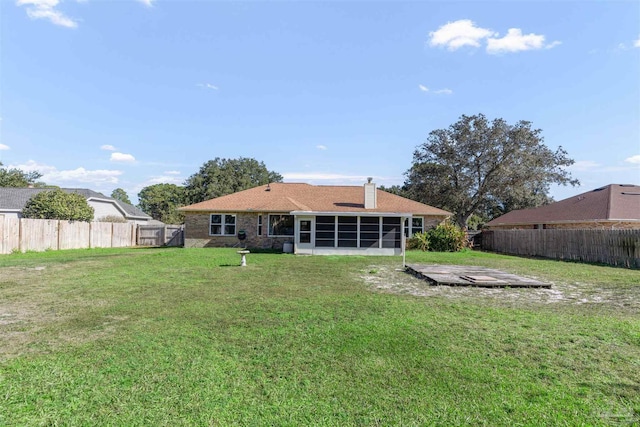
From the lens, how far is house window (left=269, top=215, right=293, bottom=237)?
21.4 meters

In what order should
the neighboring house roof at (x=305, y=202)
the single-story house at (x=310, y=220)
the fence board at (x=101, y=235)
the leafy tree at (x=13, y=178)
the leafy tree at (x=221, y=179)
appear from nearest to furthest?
the single-story house at (x=310, y=220) < the neighboring house roof at (x=305, y=202) < the fence board at (x=101, y=235) < the leafy tree at (x=13, y=178) < the leafy tree at (x=221, y=179)

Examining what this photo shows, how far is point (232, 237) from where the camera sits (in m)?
21.6

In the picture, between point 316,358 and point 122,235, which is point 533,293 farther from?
point 122,235

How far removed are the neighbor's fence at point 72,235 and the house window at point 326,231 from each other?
12601mm

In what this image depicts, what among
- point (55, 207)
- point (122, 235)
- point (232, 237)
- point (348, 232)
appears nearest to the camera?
point (348, 232)

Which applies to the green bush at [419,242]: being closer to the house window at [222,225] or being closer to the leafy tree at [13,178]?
the house window at [222,225]

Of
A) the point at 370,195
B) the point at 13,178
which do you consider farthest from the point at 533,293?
the point at 13,178

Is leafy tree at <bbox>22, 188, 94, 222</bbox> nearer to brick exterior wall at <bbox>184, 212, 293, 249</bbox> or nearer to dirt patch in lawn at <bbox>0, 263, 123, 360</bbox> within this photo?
brick exterior wall at <bbox>184, 212, 293, 249</bbox>

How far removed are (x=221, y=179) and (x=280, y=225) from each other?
31154 millimetres

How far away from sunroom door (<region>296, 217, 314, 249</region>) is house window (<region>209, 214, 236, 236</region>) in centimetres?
494

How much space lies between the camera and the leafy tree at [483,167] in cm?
3073

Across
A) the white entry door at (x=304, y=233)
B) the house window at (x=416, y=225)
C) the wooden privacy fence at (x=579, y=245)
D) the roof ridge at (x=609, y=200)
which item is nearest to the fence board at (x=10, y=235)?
the white entry door at (x=304, y=233)

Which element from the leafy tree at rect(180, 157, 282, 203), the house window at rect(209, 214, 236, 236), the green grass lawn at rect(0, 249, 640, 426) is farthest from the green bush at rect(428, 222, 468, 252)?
the leafy tree at rect(180, 157, 282, 203)

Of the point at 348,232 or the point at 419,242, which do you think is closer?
the point at 348,232
